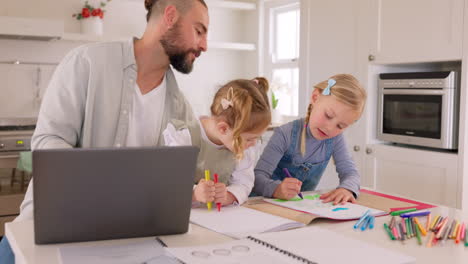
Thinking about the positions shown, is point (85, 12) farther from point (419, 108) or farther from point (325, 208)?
point (325, 208)

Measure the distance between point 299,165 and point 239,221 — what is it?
0.75 meters

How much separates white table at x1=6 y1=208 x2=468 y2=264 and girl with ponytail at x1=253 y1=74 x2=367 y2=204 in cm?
47

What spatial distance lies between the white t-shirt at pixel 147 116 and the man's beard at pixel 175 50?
145 millimetres

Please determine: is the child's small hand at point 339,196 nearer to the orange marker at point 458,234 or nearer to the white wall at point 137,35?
the orange marker at point 458,234

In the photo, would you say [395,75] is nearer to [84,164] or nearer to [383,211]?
[383,211]

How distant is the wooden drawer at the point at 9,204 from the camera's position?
12.5ft

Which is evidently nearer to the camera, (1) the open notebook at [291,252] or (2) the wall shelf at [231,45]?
(1) the open notebook at [291,252]

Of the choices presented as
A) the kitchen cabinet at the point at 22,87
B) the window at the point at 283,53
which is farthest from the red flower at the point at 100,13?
the window at the point at 283,53

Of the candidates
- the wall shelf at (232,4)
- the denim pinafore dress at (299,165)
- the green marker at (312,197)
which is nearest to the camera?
the green marker at (312,197)

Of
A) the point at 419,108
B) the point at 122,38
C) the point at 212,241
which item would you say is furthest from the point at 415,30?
the point at 122,38

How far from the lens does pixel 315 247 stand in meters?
1.14

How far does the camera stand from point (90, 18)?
430 centimetres

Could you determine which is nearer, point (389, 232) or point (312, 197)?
point (389, 232)

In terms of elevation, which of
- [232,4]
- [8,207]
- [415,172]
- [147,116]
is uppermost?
[232,4]
